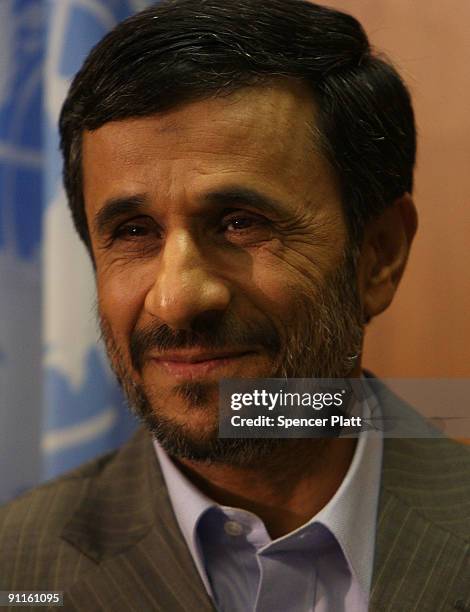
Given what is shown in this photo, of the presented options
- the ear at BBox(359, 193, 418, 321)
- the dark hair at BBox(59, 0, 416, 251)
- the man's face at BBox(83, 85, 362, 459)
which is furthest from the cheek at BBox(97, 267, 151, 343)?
the ear at BBox(359, 193, 418, 321)

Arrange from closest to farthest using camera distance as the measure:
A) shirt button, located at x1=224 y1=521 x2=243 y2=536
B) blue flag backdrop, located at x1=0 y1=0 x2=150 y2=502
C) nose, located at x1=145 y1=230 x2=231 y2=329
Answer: nose, located at x1=145 y1=230 x2=231 y2=329, shirt button, located at x1=224 y1=521 x2=243 y2=536, blue flag backdrop, located at x1=0 y1=0 x2=150 y2=502

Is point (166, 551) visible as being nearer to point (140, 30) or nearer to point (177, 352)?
point (177, 352)

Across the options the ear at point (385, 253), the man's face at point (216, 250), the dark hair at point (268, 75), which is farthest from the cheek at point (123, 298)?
the ear at point (385, 253)

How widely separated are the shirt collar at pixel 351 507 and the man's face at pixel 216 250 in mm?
74

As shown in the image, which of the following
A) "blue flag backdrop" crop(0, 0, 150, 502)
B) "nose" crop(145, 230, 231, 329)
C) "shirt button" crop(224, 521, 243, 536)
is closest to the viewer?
"nose" crop(145, 230, 231, 329)

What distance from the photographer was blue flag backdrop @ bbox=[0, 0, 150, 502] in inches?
46.9

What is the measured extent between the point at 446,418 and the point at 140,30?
0.51 m

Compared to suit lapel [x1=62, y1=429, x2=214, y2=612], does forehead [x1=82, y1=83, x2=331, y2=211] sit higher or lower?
higher

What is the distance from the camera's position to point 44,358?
4.01 ft

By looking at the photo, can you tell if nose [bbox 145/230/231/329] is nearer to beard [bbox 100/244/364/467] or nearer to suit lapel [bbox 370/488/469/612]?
beard [bbox 100/244/364/467]

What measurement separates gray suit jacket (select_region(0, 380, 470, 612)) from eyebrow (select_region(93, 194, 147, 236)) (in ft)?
0.92

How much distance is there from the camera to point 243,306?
0.79 metres

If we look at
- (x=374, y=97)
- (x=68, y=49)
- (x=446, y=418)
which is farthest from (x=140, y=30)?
(x=446, y=418)

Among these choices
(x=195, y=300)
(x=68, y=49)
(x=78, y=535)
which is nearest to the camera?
(x=195, y=300)
